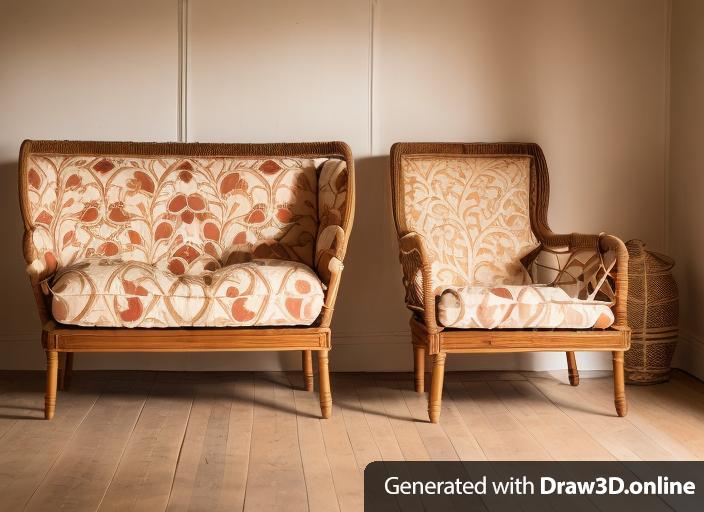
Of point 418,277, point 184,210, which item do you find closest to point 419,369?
point 418,277

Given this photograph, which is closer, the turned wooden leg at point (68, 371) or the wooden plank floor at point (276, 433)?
the wooden plank floor at point (276, 433)

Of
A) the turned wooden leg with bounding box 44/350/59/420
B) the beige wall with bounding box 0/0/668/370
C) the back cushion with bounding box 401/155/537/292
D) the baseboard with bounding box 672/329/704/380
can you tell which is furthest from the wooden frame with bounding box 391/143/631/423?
the turned wooden leg with bounding box 44/350/59/420

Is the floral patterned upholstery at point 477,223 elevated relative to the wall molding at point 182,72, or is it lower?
lower

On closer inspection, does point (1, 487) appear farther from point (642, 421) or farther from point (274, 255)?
point (642, 421)

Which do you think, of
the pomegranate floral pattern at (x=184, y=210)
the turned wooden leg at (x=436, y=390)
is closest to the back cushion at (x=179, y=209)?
the pomegranate floral pattern at (x=184, y=210)

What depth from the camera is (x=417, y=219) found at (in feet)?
11.9

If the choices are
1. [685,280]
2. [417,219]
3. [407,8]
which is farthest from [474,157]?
[685,280]

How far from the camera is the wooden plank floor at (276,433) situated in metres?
2.37

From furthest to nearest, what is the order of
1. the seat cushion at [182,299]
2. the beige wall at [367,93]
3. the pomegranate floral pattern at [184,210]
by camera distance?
the beige wall at [367,93], the pomegranate floral pattern at [184,210], the seat cushion at [182,299]

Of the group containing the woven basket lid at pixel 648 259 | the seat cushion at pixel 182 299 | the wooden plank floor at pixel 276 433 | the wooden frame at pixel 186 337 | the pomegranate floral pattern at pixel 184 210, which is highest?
the pomegranate floral pattern at pixel 184 210

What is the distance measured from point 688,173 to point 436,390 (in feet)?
5.15

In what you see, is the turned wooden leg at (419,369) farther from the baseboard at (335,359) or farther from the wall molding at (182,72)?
the wall molding at (182,72)

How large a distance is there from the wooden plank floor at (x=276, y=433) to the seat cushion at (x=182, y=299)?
356 mm

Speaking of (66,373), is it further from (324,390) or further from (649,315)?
(649,315)
